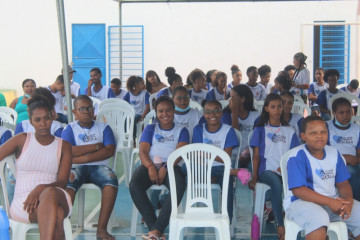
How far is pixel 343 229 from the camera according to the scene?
10.5 ft

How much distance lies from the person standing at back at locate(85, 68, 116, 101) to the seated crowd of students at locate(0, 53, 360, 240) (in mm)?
2703

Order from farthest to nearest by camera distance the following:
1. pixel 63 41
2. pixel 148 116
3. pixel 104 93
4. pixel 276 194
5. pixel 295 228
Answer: pixel 104 93 → pixel 148 116 → pixel 63 41 → pixel 276 194 → pixel 295 228

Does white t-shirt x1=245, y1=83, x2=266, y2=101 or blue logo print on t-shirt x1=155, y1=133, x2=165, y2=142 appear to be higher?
white t-shirt x1=245, y1=83, x2=266, y2=101

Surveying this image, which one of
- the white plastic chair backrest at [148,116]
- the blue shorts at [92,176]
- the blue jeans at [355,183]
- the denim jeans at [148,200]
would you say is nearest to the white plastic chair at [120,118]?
the white plastic chair backrest at [148,116]

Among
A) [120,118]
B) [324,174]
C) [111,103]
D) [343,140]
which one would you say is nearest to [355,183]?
[343,140]

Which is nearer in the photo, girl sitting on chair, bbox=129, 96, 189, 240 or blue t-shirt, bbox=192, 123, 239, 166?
girl sitting on chair, bbox=129, 96, 189, 240

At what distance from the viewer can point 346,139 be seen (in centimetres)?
440

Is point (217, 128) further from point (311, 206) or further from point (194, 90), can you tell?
point (194, 90)

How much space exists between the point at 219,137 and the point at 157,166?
0.60 metres

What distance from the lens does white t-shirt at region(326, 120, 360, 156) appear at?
438 cm

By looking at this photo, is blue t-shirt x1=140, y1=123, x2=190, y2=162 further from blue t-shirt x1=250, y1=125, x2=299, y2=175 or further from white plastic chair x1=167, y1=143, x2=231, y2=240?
blue t-shirt x1=250, y1=125, x2=299, y2=175

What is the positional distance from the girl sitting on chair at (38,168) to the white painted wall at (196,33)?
9933 millimetres

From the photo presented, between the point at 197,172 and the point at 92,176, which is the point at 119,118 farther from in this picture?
the point at 197,172

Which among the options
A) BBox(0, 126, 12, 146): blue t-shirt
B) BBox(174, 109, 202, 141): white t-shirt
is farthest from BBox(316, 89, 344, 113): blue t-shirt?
BBox(0, 126, 12, 146): blue t-shirt
